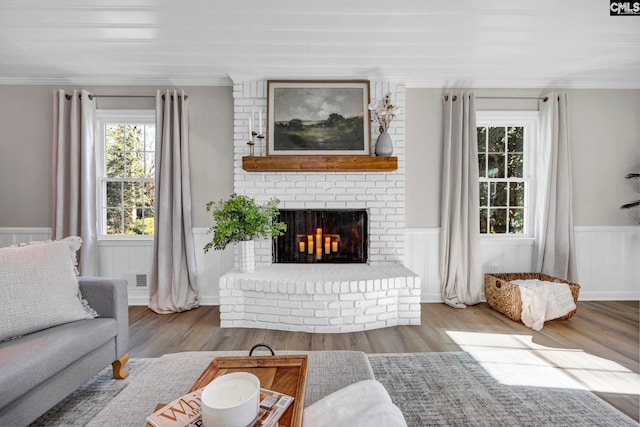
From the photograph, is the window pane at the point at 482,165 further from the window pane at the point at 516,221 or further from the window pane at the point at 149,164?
the window pane at the point at 149,164

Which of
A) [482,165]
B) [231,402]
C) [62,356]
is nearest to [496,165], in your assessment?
[482,165]

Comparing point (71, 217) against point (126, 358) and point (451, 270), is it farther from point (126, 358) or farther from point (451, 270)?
point (451, 270)

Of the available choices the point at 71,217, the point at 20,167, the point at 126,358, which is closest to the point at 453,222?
the point at 126,358

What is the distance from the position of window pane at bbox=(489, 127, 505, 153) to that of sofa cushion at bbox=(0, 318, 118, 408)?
13.2 feet

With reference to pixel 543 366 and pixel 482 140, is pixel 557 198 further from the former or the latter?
pixel 543 366

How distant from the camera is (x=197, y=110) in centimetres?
351

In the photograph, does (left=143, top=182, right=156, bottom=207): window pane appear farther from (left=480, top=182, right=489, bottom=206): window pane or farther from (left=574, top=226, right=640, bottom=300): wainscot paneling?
(left=574, top=226, right=640, bottom=300): wainscot paneling

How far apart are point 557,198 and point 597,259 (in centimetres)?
91

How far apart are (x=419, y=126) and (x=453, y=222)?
3.72ft

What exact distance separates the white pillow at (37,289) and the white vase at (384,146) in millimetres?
2646

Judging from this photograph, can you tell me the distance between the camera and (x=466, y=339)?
8.52 feet

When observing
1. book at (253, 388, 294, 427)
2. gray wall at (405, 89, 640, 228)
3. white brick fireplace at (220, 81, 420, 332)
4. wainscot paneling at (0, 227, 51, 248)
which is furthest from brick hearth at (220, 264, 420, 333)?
wainscot paneling at (0, 227, 51, 248)

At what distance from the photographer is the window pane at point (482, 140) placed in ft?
12.3

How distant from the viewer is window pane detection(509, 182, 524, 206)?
377 centimetres
